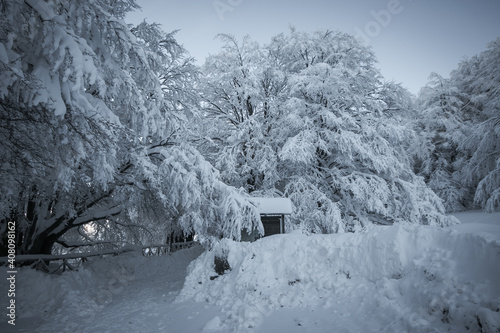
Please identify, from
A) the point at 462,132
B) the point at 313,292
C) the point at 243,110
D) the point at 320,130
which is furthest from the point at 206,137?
the point at 462,132

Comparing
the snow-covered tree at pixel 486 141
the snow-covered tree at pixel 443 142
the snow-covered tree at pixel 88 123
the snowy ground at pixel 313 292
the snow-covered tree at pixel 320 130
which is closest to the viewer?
the snow-covered tree at pixel 88 123

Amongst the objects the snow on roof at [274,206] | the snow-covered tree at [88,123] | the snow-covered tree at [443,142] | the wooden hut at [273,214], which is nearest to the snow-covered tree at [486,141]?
the snow-covered tree at [443,142]

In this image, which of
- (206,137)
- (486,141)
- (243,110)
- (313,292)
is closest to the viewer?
(313,292)

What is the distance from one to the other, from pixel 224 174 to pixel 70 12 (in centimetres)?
819

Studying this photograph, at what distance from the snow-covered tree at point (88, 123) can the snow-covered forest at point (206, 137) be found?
0.11 ft

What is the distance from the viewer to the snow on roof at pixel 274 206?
29.5 ft

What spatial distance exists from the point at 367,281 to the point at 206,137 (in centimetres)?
711

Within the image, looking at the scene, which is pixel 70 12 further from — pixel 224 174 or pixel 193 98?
pixel 224 174

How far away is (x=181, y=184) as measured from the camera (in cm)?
712

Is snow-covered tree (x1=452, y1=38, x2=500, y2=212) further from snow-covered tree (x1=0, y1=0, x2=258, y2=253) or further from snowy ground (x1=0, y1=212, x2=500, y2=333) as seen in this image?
snow-covered tree (x1=0, y1=0, x2=258, y2=253)

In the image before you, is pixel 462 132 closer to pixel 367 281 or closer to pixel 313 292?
pixel 367 281

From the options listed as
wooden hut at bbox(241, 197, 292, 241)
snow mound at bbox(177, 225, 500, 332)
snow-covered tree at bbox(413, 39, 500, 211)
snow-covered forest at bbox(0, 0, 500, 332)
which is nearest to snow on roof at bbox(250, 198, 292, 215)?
wooden hut at bbox(241, 197, 292, 241)

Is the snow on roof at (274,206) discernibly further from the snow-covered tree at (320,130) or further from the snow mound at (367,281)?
the snow mound at (367,281)

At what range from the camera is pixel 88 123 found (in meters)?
3.99
